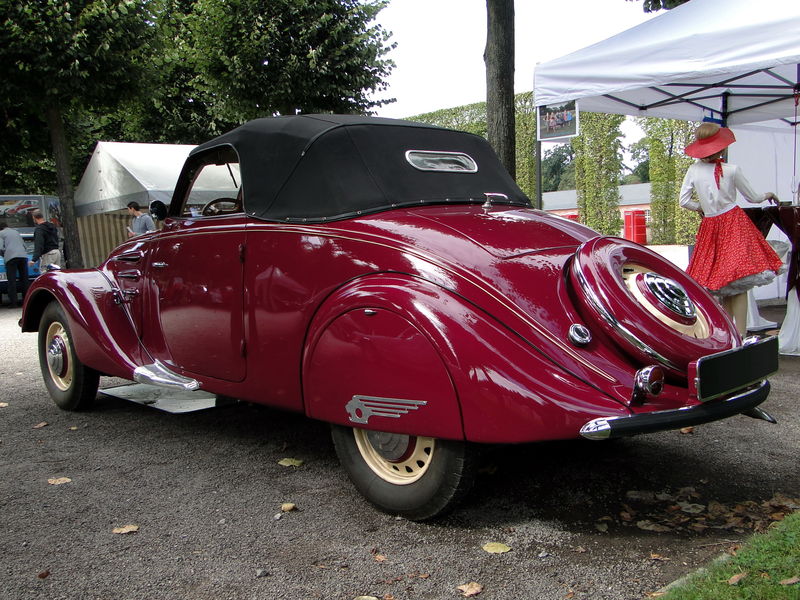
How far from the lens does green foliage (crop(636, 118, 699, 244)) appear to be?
60.3ft

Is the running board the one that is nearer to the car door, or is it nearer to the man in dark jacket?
the car door

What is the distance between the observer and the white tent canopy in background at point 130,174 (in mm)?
13680

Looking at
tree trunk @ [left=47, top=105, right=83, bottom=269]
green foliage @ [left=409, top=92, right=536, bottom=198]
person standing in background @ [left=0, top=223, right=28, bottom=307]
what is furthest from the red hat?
green foliage @ [left=409, top=92, right=536, bottom=198]

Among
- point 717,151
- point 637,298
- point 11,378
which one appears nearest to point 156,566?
point 637,298

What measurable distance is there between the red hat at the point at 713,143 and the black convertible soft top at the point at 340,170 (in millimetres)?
2789

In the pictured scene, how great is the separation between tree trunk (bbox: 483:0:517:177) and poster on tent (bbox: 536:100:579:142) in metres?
0.35

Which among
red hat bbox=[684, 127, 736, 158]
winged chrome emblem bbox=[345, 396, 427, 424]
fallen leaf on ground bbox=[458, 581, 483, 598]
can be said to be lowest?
fallen leaf on ground bbox=[458, 581, 483, 598]

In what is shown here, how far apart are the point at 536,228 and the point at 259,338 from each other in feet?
4.64

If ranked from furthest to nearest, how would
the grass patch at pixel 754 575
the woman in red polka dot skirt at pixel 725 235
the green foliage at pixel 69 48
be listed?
1. the green foliage at pixel 69 48
2. the woman in red polka dot skirt at pixel 725 235
3. the grass patch at pixel 754 575

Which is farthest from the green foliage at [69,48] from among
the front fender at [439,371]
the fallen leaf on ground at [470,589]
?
the fallen leaf on ground at [470,589]

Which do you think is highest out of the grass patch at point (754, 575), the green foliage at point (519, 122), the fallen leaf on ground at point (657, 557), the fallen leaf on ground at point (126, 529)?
the green foliage at point (519, 122)

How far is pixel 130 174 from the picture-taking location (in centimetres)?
1382

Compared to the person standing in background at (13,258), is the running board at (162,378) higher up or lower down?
lower down

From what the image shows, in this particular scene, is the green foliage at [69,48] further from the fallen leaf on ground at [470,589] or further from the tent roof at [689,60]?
the fallen leaf on ground at [470,589]
